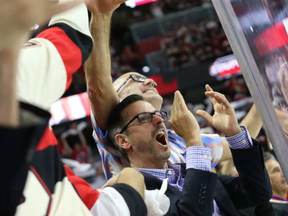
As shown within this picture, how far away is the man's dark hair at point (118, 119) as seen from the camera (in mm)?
1825

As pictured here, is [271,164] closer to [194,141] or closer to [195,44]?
[194,141]

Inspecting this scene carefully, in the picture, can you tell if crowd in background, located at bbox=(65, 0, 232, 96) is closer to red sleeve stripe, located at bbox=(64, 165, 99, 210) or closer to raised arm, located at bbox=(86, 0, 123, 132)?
raised arm, located at bbox=(86, 0, 123, 132)

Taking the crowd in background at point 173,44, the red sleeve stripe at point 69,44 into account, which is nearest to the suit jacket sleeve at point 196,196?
the red sleeve stripe at point 69,44

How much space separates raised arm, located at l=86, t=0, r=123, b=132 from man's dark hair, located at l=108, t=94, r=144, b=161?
0.09ft

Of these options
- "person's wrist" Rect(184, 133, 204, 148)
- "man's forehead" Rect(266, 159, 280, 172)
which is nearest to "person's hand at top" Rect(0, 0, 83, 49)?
"person's wrist" Rect(184, 133, 204, 148)

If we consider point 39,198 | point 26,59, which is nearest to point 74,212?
point 39,198

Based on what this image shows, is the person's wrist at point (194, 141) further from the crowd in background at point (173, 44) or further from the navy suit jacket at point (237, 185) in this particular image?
the crowd in background at point (173, 44)

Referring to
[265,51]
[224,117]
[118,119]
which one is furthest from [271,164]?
[265,51]

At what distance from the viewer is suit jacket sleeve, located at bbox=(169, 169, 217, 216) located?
1.40 meters

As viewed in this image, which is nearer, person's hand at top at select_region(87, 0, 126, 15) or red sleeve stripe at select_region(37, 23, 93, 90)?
red sleeve stripe at select_region(37, 23, 93, 90)

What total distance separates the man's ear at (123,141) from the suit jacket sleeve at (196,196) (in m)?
0.41

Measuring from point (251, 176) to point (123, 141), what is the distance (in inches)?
19.4

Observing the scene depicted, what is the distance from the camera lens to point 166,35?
11734mm

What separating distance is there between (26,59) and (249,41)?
589mm
